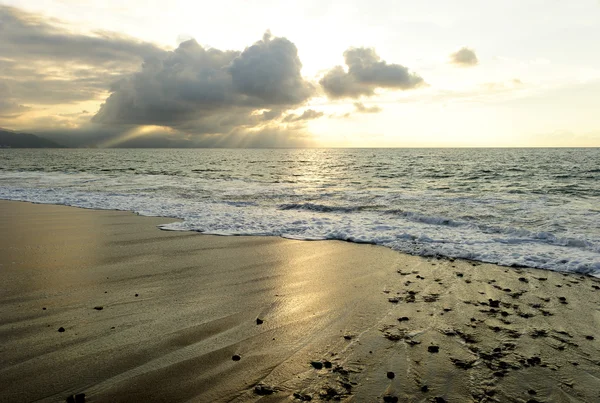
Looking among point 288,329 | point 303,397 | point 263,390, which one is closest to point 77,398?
point 263,390

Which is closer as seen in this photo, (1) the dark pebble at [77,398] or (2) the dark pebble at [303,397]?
(1) the dark pebble at [77,398]

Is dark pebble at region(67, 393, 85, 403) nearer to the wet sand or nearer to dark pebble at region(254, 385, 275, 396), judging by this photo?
the wet sand

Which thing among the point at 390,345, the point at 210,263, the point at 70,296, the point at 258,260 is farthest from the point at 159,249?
the point at 390,345

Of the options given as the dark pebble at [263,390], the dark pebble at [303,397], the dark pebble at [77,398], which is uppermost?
the dark pebble at [77,398]

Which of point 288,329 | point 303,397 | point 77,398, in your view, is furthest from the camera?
point 288,329

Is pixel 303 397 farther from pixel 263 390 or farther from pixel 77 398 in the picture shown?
pixel 77 398

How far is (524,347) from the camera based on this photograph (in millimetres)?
4895

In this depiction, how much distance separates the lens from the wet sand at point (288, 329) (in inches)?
155

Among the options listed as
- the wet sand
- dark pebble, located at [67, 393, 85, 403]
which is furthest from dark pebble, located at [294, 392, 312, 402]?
dark pebble, located at [67, 393, 85, 403]

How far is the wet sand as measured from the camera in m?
3.93

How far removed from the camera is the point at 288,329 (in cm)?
532

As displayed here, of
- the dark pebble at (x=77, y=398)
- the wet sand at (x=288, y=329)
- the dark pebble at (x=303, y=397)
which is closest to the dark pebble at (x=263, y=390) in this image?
the wet sand at (x=288, y=329)

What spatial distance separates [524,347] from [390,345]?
5.63 feet

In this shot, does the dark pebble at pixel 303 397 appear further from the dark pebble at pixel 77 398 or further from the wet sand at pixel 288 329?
the dark pebble at pixel 77 398
